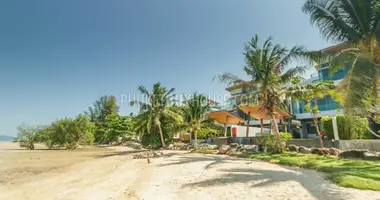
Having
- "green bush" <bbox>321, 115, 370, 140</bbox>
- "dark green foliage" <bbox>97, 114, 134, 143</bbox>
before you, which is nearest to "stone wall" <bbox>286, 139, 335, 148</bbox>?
"green bush" <bbox>321, 115, 370, 140</bbox>

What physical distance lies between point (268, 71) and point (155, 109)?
50.3 ft

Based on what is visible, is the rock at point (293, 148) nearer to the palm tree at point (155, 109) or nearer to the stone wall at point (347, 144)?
the stone wall at point (347, 144)

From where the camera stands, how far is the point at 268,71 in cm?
1473

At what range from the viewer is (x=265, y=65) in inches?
584

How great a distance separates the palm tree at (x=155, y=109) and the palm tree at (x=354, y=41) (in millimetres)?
18533

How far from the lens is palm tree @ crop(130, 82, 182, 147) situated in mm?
26094

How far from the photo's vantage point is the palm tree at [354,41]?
20.4ft

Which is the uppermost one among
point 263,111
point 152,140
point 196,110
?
point 196,110

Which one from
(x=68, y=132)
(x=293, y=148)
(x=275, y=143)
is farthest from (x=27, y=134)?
(x=293, y=148)

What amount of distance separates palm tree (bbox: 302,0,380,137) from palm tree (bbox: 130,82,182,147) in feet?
60.8

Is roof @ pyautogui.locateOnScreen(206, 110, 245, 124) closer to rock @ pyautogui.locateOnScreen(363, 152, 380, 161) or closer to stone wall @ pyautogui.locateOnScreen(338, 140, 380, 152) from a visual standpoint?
stone wall @ pyautogui.locateOnScreen(338, 140, 380, 152)

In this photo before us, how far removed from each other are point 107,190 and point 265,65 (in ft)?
39.9

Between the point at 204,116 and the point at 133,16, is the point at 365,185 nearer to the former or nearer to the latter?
the point at 133,16

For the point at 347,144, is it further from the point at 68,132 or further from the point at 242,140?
the point at 68,132
